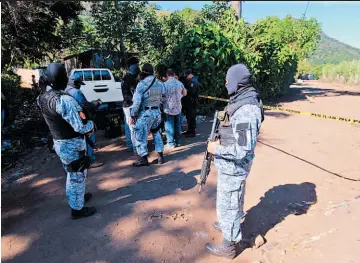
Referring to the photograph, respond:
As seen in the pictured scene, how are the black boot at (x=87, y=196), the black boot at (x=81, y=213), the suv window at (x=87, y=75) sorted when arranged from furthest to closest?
the suv window at (x=87, y=75), the black boot at (x=87, y=196), the black boot at (x=81, y=213)

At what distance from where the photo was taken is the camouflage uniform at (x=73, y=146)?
3016 millimetres

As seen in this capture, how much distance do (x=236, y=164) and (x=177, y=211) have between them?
138cm

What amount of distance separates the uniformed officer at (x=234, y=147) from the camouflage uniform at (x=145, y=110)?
7.28 ft

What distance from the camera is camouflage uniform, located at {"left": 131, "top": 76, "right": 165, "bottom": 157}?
14.9 feet

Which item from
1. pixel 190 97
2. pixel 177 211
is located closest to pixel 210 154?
pixel 177 211

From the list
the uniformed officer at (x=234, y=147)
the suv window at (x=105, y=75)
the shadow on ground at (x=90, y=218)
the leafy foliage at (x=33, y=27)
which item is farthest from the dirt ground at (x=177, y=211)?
the leafy foliage at (x=33, y=27)

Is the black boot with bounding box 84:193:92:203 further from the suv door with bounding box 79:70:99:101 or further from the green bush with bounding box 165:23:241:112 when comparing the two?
the suv door with bounding box 79:70:99:101

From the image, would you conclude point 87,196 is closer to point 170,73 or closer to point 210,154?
point 210,154

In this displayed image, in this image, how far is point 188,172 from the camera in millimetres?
4797

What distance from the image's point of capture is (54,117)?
10.0 feet

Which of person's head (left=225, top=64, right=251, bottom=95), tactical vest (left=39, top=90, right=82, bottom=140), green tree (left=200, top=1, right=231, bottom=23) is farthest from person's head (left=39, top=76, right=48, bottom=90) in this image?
green tree (left=200, top=1, right=231, bottom=23)

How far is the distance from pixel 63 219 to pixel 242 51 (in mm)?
8665

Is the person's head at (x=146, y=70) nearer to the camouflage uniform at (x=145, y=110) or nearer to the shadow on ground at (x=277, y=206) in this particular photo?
the camouflage uniform at (x=145, y=110)

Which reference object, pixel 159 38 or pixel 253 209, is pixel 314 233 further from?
pixel 159 38
